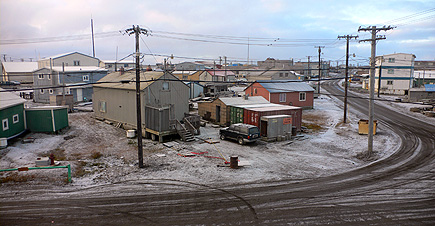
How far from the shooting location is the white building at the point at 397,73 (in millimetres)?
65062

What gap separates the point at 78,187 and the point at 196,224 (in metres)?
7.88

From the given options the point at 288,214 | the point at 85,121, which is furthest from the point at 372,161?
the point at 85,121

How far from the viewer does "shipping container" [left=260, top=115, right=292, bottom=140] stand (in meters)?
→ 26.6

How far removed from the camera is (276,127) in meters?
26.8

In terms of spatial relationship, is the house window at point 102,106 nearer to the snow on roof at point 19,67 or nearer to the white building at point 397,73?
the snow on roof at point 19,67

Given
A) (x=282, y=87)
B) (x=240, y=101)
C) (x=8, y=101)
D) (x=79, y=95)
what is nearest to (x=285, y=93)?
(x=282, y=87)

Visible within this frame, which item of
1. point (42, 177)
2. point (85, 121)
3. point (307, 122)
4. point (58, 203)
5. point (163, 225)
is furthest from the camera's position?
point (307, 122)

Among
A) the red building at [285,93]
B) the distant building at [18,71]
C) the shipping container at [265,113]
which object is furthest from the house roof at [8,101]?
the distant building at [18,71]

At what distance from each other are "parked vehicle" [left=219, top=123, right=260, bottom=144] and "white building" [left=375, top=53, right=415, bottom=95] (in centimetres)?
5167

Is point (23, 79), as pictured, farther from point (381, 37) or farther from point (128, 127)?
point (381, 37)

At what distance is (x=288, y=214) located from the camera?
1275 centimetres

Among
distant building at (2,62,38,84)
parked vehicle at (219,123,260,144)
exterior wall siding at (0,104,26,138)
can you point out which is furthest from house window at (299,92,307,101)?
distant building at (2,62,38,84)

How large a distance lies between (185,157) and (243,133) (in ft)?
19.6

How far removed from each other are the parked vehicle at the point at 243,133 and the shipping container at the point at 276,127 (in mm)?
1596
